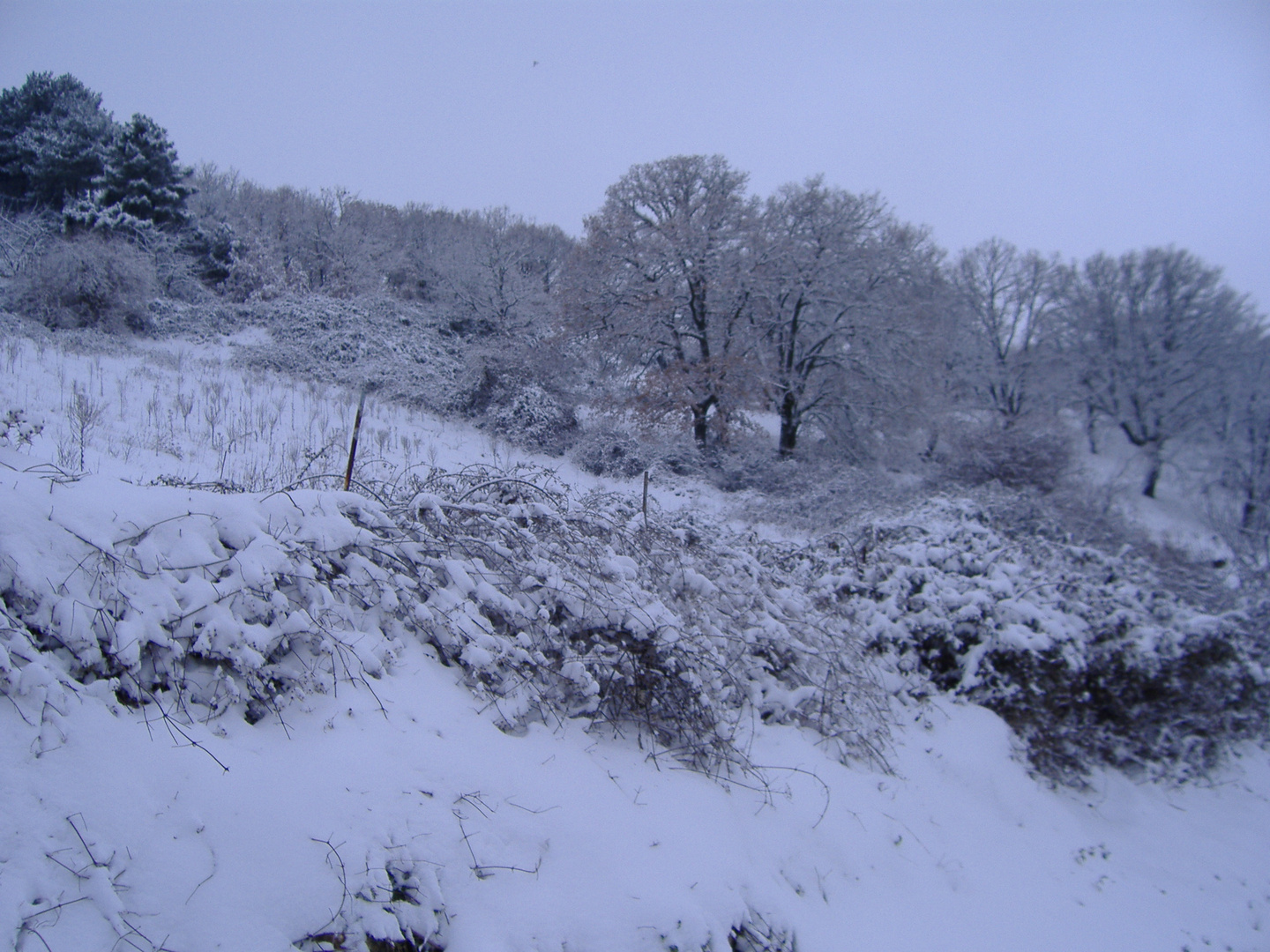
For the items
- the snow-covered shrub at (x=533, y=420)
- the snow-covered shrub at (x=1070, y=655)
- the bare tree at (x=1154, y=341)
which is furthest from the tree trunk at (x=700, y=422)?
the bare tree at (x=1154, y=341)

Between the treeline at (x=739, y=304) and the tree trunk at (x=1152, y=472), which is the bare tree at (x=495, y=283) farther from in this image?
the tree trunk at (x=1152, y=472)

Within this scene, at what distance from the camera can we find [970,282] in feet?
85.3

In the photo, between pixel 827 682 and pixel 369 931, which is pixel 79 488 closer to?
pixel 369 931

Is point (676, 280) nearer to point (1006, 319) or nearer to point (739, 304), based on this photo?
point (739, 304)

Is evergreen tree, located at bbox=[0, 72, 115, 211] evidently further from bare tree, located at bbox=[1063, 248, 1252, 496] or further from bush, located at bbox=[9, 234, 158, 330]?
bare tree, located at bbox=[1063, 248, 1252, 496]

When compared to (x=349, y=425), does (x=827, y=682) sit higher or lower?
lower

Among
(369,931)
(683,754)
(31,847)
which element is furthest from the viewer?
(683,754)

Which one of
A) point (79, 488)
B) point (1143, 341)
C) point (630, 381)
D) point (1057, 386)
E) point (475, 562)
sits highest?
point (1143, 341)

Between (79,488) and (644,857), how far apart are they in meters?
2.82

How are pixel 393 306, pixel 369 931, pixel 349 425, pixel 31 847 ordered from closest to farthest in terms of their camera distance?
pixel 31 847 < pixel 369 931 < pixel 349 425 < pixel 393 306

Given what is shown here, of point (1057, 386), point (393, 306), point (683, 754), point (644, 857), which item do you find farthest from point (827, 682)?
point (1057, 386)

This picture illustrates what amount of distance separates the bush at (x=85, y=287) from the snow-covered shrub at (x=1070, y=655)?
15457 millimetres

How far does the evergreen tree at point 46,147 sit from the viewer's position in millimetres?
18406

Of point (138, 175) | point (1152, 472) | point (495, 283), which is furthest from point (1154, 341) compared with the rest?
point (138, 175)
